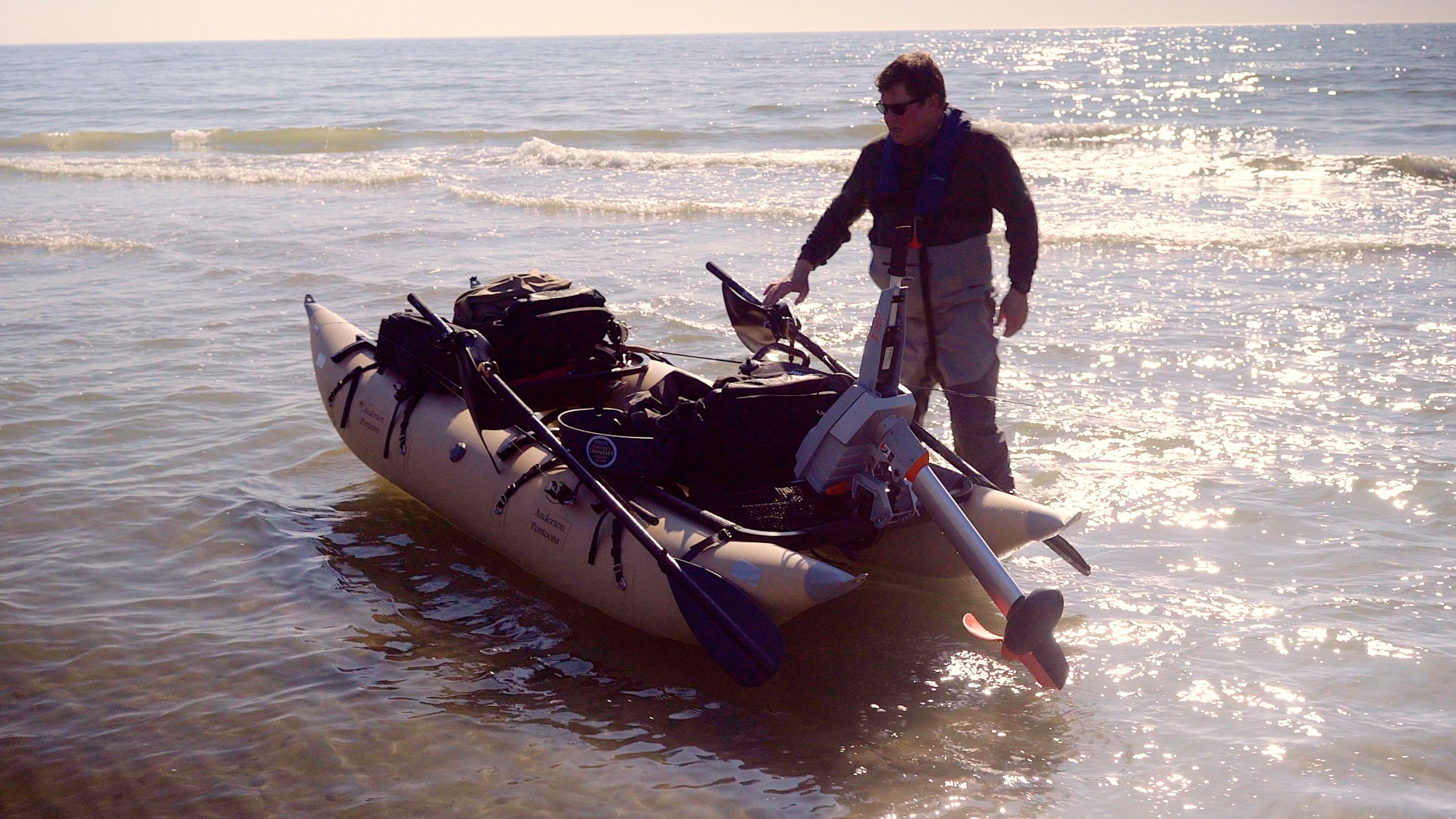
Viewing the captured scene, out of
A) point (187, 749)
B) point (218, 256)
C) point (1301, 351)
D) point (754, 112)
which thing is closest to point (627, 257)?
point (218, 256)

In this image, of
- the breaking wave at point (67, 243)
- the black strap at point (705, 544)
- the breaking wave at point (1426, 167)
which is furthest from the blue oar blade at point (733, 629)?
the breaking wave at point (1426, 167)

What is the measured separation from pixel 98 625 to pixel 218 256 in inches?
277

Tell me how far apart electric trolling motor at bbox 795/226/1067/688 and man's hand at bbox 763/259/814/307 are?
914 mm

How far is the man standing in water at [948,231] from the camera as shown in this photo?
4.27 meters

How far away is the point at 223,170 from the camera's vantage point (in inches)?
656

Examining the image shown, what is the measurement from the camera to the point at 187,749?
11.8 feet

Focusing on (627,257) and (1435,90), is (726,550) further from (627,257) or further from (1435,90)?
(1435,90)

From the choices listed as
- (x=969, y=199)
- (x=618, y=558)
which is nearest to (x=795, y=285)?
(x=969, y=199)

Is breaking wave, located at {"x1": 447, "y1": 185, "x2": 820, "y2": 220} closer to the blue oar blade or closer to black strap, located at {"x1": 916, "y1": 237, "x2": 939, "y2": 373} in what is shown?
black strap, located at {"x1": 916, "y1": 237, "x2": 939, "y2": 373}

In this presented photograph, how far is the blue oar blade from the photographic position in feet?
12.0

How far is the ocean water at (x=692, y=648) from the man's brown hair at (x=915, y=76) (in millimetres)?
1881

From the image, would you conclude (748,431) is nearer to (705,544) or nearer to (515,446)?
(705,544)

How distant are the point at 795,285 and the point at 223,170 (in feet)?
46.7

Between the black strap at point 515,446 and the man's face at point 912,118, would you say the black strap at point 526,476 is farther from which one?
the man's face at point 912,118
